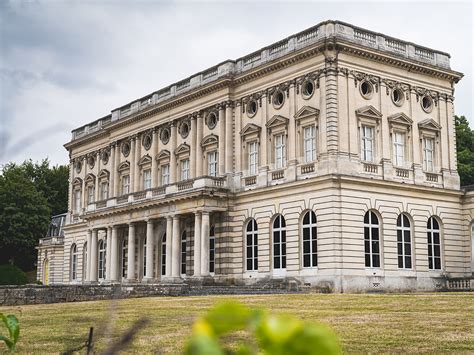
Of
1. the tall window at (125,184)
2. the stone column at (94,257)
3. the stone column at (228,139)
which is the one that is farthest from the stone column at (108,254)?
the stone column at (228,139)

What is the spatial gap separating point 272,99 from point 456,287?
13.8m

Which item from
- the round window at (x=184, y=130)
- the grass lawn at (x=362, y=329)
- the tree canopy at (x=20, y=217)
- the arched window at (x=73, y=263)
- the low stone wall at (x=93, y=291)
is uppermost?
the round window at (x=184, y=130)

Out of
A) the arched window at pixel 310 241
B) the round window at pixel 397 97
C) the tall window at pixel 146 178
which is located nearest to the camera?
the arched window at pixel 310 241

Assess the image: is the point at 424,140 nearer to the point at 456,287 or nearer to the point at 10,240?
the point at 456,287

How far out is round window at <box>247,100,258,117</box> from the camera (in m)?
39.8

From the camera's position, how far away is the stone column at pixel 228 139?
40.4 metres

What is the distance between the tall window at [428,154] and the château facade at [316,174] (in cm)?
9

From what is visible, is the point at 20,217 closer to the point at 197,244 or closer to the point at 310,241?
the point at 197,244

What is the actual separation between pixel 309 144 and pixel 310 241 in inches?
198

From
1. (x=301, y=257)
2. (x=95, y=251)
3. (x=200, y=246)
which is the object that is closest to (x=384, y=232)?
(x=301, y=257)

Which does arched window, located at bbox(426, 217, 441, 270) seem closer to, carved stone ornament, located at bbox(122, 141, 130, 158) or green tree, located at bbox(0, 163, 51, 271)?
carved stone ornament, located at bbox(122, 141, 130, 158)

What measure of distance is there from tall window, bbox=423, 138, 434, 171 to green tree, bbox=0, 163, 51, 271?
43952 millimetres

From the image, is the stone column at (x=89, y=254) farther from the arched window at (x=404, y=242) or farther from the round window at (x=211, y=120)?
the arched window at (x=404, y=242)

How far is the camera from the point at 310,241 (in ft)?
115
